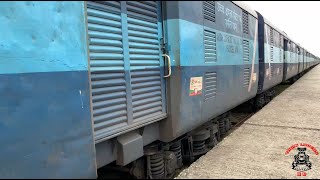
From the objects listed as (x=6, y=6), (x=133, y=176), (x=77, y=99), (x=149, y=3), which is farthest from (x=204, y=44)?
(x=6, y=6)

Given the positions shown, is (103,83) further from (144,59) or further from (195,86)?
(195,86)

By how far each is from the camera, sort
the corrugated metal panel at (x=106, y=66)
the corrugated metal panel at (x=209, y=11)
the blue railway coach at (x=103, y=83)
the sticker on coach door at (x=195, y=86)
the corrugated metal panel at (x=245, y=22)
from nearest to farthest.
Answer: the blue railway coach at (x=103, y=83)
the corrugated metal panel at (x=106, y=66)
the sticker on coach door at (x=195, y=86)
the corrugated metal panel at (x=209, y=11)
the corrugated metal panel at (x=245, y=22)


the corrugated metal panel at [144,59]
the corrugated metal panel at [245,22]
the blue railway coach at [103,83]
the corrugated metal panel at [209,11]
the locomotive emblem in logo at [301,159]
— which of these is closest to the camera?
the blue railway coach at [103,83]

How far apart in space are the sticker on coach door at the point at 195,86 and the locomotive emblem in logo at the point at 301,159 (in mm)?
1501

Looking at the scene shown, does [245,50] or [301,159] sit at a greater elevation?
[245,50]

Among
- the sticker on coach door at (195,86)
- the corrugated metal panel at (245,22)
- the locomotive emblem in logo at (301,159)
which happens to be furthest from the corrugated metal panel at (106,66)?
the corrugated metal panel at (245,22)

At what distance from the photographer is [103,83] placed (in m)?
2.51

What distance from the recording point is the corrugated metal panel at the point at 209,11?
12.6ft

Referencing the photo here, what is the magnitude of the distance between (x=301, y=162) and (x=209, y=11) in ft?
7.52

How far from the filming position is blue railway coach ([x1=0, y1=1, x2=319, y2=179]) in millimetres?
2152

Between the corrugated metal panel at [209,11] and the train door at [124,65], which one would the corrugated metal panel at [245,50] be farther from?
the train door at [124,65]

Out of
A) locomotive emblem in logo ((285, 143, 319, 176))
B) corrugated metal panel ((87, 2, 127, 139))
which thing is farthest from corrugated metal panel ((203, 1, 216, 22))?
locomotive emblem in logo ((285, 143, 319, 176))

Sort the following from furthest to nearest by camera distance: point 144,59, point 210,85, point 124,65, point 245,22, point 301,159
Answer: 1. point 245,22
2. point 301,159
3. point 210,85
4. point 144,59
5. point 124,65

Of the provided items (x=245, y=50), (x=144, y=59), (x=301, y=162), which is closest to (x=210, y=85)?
(x=144, y=59)
